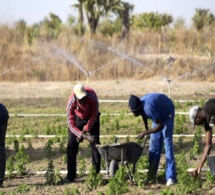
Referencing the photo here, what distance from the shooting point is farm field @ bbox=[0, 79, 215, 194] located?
10.5 meters

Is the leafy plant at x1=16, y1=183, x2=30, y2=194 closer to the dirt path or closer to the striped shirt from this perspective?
the striped shirt

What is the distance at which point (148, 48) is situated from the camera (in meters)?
31.0

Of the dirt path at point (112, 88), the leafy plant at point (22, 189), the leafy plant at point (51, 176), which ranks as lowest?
the leafy plant at point (22, 189)

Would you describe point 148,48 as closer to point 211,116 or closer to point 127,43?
point 127,43

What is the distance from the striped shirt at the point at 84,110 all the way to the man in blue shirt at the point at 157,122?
0.91 metres

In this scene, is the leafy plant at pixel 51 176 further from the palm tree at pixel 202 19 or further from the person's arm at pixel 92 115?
the palm tree at pixel 202 19

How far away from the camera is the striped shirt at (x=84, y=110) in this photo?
1076cm

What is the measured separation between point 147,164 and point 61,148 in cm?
272

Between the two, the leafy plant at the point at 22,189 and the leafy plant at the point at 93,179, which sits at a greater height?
the leafy plant at the point at 93,179

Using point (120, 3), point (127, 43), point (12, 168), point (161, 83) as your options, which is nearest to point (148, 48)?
point (127, 43)

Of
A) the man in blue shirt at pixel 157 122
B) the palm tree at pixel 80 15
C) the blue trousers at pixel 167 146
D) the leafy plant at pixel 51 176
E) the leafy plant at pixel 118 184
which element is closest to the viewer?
the leafy plant at pixel 118 184

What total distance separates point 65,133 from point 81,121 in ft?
13.5

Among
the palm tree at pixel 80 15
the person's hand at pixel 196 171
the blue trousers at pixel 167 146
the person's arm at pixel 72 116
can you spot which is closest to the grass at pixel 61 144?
the blue trousers at pixel 167 146

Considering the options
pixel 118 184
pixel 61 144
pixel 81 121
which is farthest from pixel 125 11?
pixel 118 184
